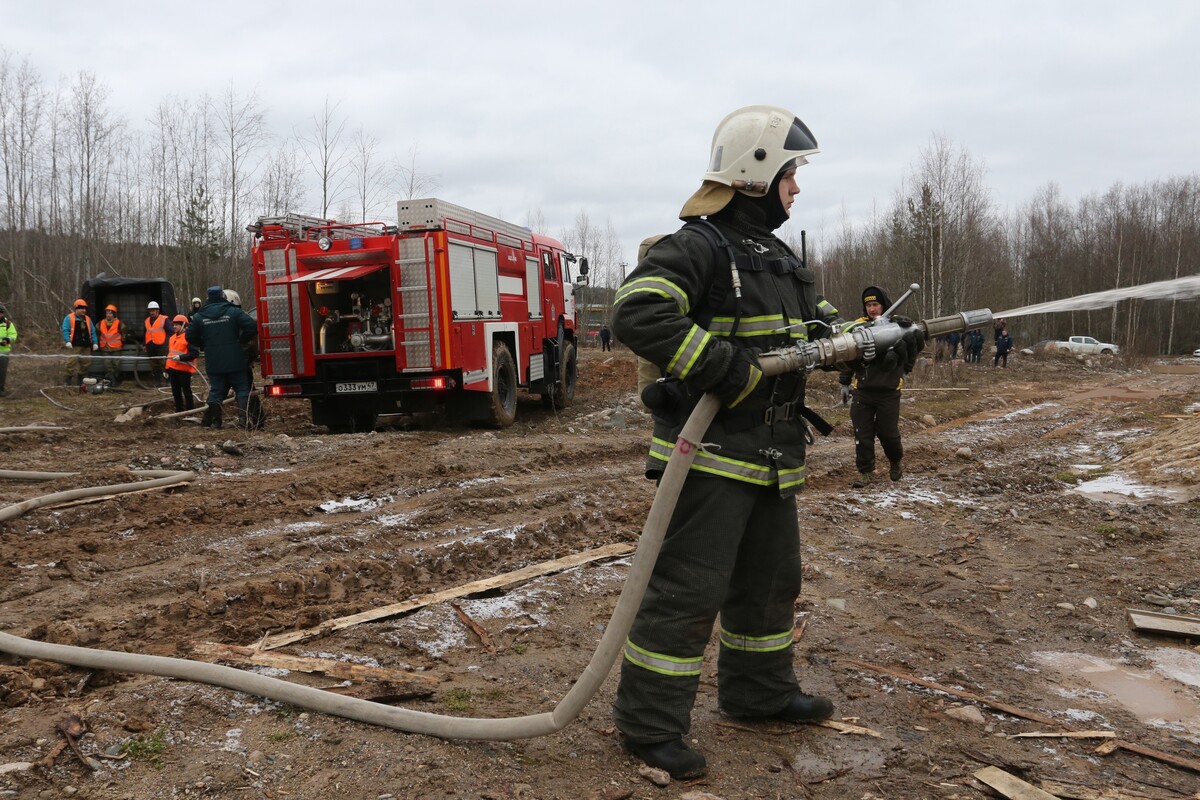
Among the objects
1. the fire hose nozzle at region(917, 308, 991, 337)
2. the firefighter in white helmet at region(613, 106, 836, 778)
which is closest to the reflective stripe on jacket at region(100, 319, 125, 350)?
the firefighter in white helmet at region(613, 106, 836, 778)

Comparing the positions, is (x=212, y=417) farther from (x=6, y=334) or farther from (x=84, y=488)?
(x=6, y=334)

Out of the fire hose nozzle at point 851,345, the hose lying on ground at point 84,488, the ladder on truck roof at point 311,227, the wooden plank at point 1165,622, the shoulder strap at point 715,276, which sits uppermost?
the ladder on truck roof at point 311,227

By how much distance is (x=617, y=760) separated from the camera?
305 centimetres

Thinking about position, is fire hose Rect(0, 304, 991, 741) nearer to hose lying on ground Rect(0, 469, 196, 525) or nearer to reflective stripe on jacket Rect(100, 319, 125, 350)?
hose lying on ground Rect(0, 469, 196, 525)

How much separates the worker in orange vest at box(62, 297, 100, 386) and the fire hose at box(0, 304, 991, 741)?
15.5 m

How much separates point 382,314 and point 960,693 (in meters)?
9.37

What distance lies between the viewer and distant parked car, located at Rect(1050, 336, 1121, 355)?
38.0 metres

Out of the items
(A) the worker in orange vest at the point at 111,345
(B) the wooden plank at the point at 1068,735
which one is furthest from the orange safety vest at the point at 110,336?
(B) the wooden plank at the point at 1068,735

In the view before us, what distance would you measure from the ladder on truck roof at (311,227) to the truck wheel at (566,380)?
5.05m

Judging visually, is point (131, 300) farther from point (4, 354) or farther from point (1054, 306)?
point (1054, 306)

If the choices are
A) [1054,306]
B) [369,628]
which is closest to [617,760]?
[369,628]

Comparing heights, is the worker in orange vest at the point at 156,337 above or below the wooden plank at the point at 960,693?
above

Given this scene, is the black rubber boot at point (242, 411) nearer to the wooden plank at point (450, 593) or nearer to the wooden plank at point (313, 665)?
the wooden plank at point (450, 593)

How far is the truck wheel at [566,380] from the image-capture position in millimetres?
16109
